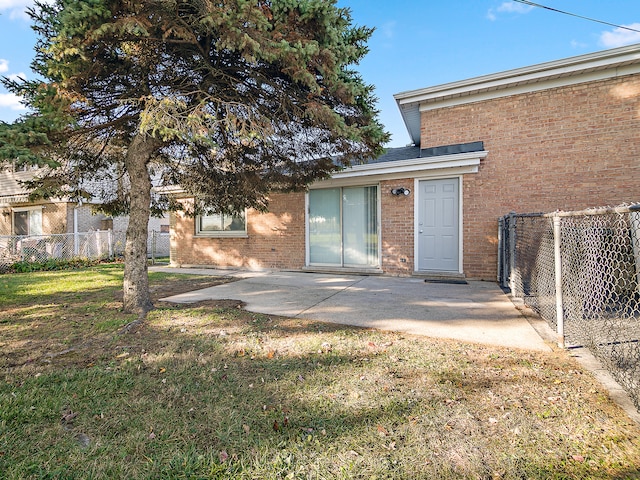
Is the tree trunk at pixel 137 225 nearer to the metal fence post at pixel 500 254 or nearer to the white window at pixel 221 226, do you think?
the white window at pixel 221 226

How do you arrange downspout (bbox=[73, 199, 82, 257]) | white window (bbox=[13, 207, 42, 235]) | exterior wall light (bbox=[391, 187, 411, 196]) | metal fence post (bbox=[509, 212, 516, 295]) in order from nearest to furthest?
metal fence post (bbox=[509, 212, 516, 295])
exterior wall light (bbox=[391, 187, 411, 196])
downspout (bbox=[73, 199, 82, 257])
white window (bbox=[13, 207, 42, 235])

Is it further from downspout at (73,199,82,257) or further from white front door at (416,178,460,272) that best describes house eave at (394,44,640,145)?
downspout at (73,199,82,257)

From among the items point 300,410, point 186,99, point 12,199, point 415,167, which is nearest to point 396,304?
point 300,410

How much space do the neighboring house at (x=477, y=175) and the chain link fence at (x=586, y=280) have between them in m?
1.45

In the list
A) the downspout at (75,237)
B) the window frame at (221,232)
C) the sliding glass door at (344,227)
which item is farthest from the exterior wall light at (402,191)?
the downspout at (75,237)

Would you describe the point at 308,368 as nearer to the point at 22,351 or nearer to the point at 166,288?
the point at 22,351

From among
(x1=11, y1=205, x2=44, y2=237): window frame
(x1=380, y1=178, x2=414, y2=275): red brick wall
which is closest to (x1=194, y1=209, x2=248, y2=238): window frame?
(x1=380, y1=178, x2=414, y2=275): red brick wall

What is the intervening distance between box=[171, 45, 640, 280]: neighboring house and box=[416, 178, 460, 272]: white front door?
2 centimetres

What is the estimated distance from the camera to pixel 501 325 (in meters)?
3.90

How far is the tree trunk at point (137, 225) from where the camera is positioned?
4.60 m

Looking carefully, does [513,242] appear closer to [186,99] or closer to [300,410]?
[300,410]

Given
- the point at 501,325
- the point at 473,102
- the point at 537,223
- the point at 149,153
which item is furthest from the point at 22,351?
the point at 473,102

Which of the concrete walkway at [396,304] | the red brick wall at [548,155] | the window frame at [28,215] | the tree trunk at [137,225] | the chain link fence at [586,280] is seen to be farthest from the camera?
the window frame at [28,215]

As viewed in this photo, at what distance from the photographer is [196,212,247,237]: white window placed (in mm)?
10114
